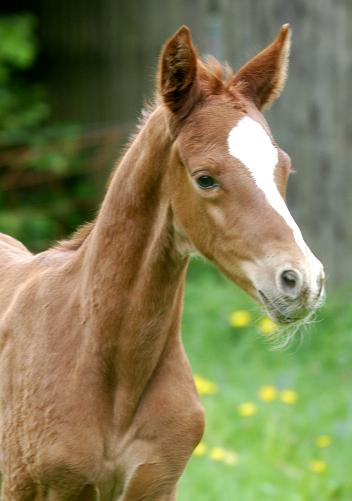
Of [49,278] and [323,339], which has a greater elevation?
[49,278]

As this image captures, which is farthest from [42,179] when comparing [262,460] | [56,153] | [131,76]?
[262,460]

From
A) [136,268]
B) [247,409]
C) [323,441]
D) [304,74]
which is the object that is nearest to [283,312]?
[136,268]

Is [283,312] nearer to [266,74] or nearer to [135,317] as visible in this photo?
[135,317]

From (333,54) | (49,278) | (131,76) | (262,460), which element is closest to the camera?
(49,278)

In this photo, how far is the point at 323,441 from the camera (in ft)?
19.2

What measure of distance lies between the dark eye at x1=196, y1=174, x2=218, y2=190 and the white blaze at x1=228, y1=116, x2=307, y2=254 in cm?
10

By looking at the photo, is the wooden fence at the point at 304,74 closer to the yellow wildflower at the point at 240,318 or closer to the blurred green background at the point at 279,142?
the blurred green background at the point at 279,142

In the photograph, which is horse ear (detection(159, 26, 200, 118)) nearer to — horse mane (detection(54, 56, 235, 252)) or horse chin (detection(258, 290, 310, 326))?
horse mane (detection(54, 56, 235, 252))

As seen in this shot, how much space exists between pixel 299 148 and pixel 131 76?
3554mm

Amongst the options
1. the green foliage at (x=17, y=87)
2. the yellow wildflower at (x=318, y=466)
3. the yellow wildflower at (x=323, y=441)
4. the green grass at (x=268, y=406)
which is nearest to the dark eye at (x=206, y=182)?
the green grass at (x=268, y=406)

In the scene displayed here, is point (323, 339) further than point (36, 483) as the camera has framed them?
Yes

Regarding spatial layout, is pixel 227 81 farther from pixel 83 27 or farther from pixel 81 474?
pixel 83 27

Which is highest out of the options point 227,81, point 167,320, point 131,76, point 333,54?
point 227,81

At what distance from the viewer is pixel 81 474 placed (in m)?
3.64
